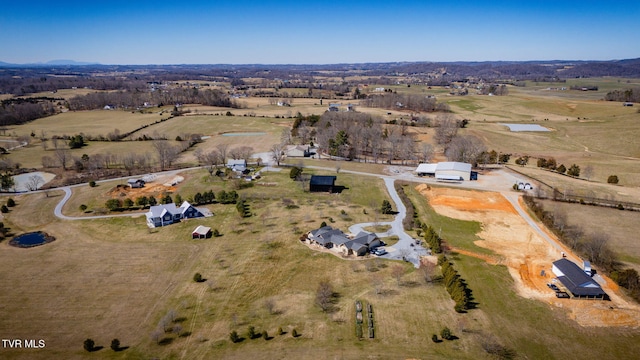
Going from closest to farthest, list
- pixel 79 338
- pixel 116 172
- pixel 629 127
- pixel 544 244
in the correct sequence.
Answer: pixel 79 338 < pixel 544 244 < pixel 116 172 < pixel 629 127

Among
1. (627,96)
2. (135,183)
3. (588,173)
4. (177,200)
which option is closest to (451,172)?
(588,173)

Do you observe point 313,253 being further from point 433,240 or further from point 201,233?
point 201,233

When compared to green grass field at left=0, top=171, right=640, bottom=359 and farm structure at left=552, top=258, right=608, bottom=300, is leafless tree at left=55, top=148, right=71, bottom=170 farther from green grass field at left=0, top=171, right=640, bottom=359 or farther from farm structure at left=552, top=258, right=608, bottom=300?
farm structure at left=552, top=258, right=608, bottom=300

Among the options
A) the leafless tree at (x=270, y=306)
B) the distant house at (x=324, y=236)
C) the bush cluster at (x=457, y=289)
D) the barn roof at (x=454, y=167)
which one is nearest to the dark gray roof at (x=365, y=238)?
the distant house at (x=324, y=236)

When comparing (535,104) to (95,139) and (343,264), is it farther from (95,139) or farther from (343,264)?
(95,139)

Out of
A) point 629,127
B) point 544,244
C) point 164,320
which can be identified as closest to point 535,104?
point 629,127

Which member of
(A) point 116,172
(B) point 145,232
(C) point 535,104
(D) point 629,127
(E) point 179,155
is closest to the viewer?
(B) point 145,232
